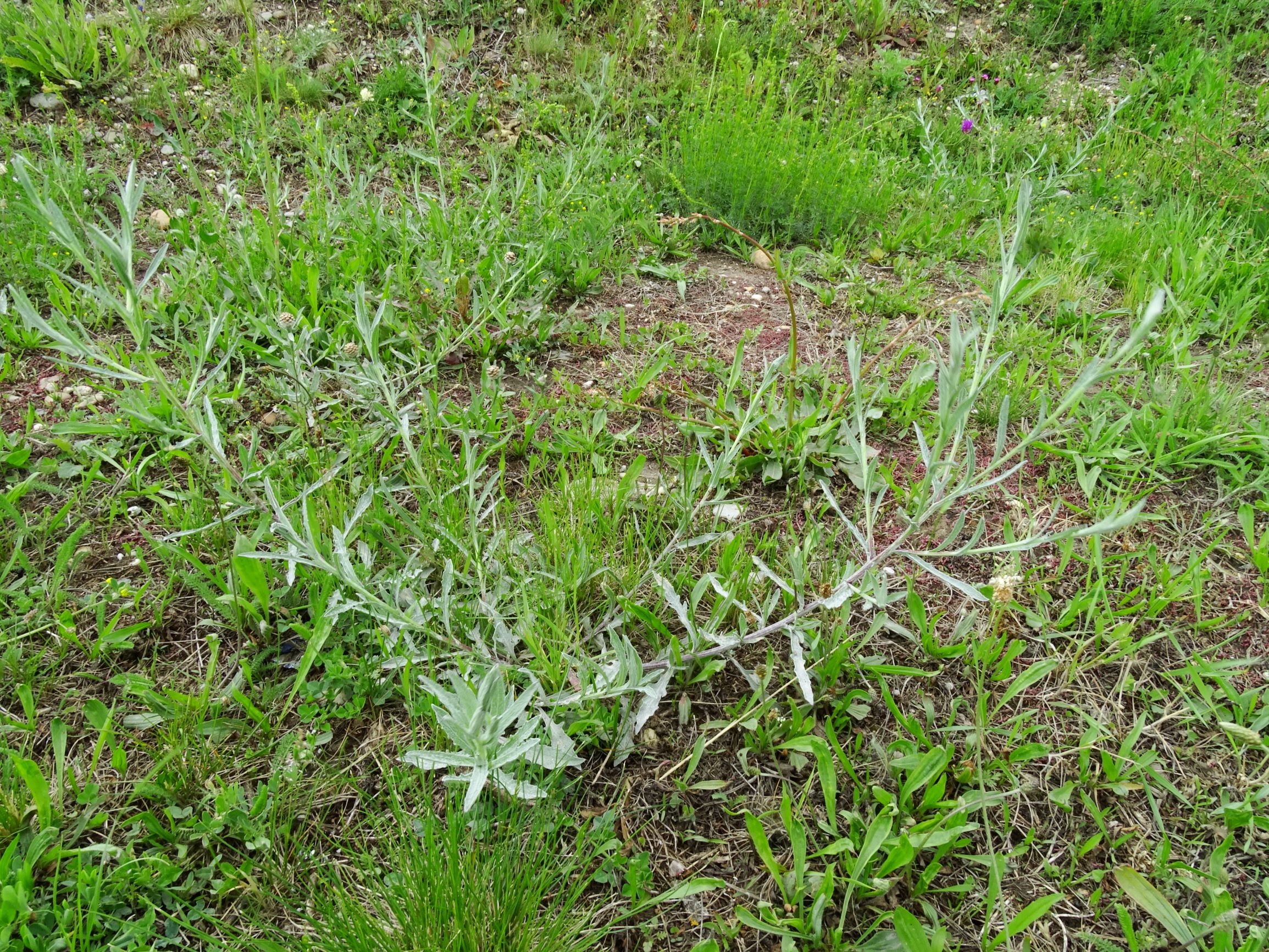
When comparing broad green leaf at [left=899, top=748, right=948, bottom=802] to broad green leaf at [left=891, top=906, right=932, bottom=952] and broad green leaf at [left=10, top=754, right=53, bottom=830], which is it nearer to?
broad green leaf at [left=891, top=906, right=932, bottom=952]

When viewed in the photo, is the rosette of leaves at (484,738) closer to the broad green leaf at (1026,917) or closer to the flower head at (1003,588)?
the broad green leaf at (1026,917)

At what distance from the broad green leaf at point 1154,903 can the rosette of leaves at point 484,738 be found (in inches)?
41.3

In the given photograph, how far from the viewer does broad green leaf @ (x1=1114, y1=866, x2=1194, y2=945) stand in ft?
4.47

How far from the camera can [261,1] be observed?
4.02m

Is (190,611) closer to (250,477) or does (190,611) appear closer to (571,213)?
(250,477)

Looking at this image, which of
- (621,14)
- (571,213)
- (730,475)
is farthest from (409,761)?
(621,14)

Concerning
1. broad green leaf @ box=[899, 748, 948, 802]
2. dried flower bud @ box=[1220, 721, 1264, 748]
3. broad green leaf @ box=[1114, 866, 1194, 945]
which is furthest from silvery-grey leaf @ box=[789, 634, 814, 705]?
dried flower bud @ box=[1220, 721, 1264, 748]

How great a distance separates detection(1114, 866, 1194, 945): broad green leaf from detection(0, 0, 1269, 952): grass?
1 centimetres

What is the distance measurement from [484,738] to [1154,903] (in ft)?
4.02

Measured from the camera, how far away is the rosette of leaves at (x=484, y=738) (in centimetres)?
129

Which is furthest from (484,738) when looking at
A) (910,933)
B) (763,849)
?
(910,933)

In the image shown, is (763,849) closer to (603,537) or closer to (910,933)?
(910,933)

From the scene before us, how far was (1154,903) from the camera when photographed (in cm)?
139

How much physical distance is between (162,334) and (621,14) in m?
3.12
